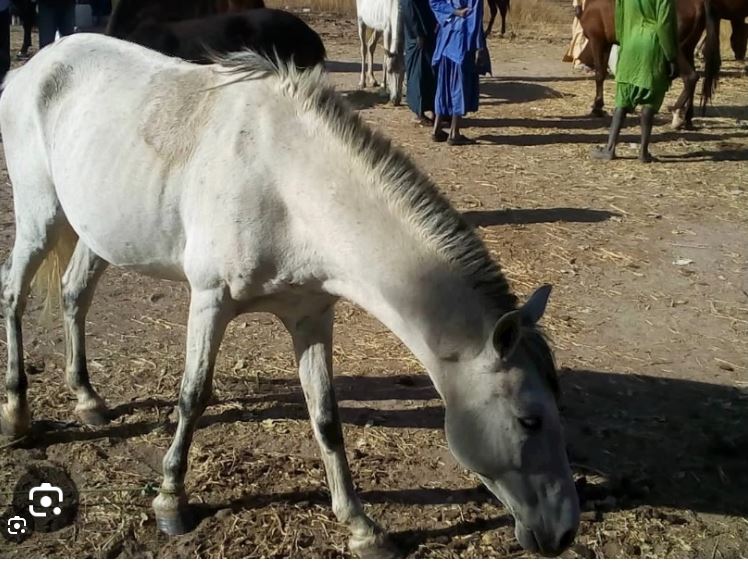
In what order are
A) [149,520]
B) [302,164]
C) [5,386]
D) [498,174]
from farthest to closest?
[498,174] → [5,386] → [149,520] → [302,164]

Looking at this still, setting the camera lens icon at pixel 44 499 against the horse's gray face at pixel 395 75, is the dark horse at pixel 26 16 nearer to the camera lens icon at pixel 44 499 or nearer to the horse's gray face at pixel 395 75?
the horse's gray face at pixel 395 75

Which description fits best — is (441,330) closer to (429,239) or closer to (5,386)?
(429,239)

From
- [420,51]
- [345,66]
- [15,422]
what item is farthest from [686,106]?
[15,422]

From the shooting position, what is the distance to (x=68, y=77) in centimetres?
333

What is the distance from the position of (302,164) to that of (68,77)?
1.38 meters

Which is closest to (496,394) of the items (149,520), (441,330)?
(441,330)

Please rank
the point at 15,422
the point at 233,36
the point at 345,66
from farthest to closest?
the point at 345,66
the point at 233,36
the point at 15,422

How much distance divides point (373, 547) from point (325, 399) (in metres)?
0.57

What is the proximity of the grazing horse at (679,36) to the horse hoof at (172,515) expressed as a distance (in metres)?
7.98

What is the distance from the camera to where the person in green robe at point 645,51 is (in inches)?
303

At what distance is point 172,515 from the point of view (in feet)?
9.77

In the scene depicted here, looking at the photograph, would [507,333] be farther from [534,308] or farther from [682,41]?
[682,41]

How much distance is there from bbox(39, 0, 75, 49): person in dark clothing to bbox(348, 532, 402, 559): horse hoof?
782 centimetres

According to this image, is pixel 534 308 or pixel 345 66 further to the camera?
pixel 345 66
